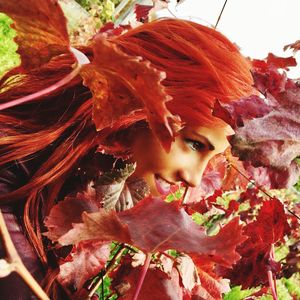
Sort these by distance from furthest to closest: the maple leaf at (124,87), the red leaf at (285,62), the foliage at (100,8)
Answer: the foliage at (100,8) < the red leaf at (285,62) < the maple leaf at (124,87)

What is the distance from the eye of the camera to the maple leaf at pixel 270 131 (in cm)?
49

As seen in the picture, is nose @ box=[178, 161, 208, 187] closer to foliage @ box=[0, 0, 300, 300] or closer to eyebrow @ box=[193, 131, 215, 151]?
eyebrow @ box=[193, 131, 215, 151]

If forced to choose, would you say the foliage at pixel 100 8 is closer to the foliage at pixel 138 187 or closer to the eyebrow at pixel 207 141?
the eyebrow at pixel 207 141

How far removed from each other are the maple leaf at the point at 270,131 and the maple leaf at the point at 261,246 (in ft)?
1.10

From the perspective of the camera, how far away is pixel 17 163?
93 centimetres

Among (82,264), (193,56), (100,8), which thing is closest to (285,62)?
(193,56)

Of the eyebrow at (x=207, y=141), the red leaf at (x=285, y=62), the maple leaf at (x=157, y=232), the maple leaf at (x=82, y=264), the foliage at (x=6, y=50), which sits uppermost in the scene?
the red leaf at (x=285, y=62)

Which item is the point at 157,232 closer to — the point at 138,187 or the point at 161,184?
the point at 138,187

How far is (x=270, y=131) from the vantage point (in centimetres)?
51

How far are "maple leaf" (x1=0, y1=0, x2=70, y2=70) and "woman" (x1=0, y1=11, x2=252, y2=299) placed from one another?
327 mm

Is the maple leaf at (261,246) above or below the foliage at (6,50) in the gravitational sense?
above

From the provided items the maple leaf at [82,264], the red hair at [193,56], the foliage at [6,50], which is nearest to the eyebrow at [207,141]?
the red hair at [193,56]

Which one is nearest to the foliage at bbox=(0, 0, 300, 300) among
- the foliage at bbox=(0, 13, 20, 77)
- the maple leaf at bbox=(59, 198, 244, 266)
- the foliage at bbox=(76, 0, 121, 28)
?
the maple leaf at bbox=(59, 198, 244, 266)

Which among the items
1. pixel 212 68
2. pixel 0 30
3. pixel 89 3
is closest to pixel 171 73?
pixel 212 68
